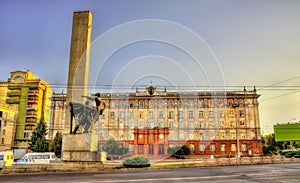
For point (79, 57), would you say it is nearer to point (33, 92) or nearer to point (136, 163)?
point (136, 163)

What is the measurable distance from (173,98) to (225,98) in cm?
1112

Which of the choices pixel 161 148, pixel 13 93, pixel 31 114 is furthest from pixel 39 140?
pixel 161 148

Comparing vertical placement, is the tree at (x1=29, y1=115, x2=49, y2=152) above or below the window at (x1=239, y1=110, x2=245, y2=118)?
below

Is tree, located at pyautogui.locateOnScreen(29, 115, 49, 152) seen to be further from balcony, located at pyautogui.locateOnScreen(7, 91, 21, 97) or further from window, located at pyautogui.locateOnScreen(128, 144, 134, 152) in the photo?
balcony, located at pyautogui.locateOnScreen(7, 91, 21, 97)

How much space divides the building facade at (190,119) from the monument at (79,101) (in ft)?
114

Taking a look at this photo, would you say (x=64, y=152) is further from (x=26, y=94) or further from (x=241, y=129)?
(x=26, y=94)

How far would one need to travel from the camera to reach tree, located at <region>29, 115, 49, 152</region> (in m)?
46.0

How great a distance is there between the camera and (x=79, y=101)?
716 inches

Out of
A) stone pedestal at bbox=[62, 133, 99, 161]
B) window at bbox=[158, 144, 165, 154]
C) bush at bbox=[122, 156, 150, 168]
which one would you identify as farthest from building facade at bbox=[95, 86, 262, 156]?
stone pedestal at bbox=[62, 133, 99, 161]

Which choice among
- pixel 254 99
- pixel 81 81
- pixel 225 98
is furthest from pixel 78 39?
pixel 254 99

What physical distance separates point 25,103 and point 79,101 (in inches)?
2008

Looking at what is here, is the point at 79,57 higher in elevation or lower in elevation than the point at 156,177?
higher

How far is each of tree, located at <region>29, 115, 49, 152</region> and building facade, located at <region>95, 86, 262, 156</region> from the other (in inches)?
411

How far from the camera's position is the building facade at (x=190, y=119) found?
52719 mm
